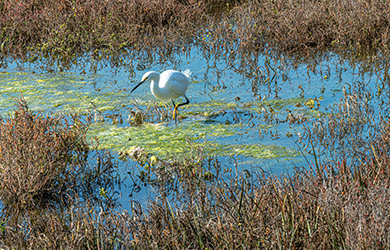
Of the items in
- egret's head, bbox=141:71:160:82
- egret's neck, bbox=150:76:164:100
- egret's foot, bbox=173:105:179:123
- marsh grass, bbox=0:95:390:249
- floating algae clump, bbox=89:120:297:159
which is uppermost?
egret's head, bbox=141:71:160:82

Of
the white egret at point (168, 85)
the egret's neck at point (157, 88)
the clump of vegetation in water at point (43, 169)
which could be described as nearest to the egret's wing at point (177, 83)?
the white egret at point (168, 85)

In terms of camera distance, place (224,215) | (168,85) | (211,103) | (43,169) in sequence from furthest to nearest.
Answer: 1. (211,103)
2. (168,85)
3. (43,169)
4. (224,215)

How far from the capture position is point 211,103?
23.1ft

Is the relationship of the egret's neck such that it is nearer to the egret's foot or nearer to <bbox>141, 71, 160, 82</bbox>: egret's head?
<bbox>141, 71, 160, 82</bbox>: egret's head

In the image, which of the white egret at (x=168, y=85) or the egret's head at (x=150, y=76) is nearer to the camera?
the white egret at (x=168, y=85)

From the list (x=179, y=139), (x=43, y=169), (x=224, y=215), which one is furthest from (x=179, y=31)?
(x=224, y=215)

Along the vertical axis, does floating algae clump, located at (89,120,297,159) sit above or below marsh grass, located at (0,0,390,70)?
below

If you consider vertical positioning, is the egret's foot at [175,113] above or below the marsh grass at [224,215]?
above

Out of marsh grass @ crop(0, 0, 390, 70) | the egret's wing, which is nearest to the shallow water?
the egret's wing

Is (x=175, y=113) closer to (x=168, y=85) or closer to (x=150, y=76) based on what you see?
(x=168, y=85)

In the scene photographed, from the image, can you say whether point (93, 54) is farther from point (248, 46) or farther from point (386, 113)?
point (386, 113)

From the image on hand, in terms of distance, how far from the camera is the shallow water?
5.66m

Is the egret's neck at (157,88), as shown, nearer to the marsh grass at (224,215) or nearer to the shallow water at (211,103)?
the shallow water at (211,103)

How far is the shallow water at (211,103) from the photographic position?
5664mm
